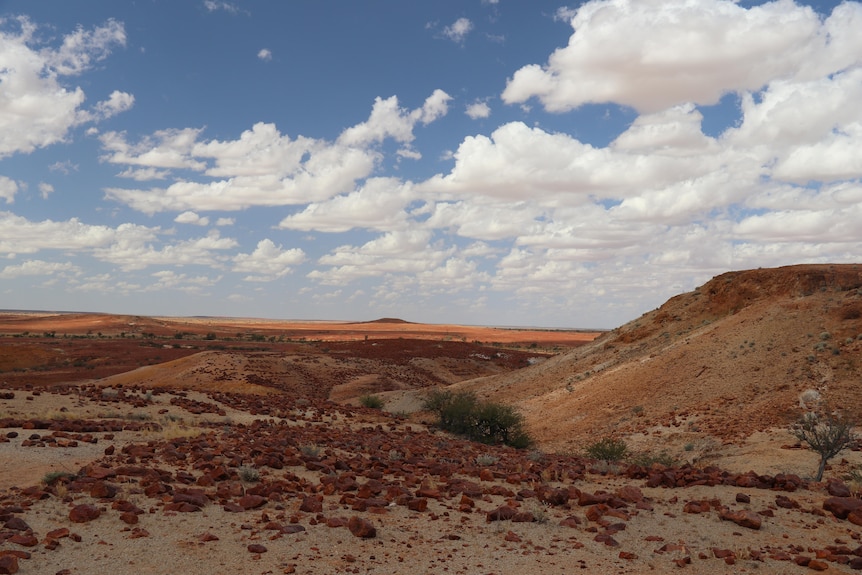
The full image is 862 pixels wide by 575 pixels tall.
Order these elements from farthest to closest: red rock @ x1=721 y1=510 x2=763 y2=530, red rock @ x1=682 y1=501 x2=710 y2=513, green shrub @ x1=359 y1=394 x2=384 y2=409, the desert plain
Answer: green shrub @ x1=359 y1=394 x2=384 y2=409 → red rock @ x1=682 y1=501 x2=710 y2=513 → red rock @ x1=721 y1=510 x2=763 y2=530 → the desert plain

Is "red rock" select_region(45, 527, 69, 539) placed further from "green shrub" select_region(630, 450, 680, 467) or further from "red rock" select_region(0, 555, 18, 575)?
"green shrub" select_region(630, 450, 680, 467)

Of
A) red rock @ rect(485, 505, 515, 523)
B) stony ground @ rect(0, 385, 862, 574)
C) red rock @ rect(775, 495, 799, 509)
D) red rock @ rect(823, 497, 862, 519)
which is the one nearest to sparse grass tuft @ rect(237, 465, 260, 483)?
stony ground @ rect(0, 385, 862, 574)

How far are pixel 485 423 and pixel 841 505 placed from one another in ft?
44.8

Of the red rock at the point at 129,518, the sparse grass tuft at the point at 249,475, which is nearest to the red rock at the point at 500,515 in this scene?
the sparse grass tuft at the point at 249,475

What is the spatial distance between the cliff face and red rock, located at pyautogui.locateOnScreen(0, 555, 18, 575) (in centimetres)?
1655

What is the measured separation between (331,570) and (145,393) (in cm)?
1899

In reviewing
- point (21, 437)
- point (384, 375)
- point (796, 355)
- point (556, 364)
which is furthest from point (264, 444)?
point (384, 375)

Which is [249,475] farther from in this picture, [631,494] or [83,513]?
[631,494]

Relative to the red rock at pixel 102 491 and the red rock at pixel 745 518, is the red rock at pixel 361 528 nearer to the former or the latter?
the red rock at pixel 102 491

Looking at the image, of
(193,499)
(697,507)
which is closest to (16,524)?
(193,499)

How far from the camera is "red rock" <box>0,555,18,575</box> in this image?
20.5 feet

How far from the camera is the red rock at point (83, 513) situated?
7.80 metres

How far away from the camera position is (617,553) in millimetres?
7789

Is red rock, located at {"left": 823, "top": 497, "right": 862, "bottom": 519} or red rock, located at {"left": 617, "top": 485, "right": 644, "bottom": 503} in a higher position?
red rock, located at {"left": 823, "top": 497, "right": 862, "bottom": 519}
